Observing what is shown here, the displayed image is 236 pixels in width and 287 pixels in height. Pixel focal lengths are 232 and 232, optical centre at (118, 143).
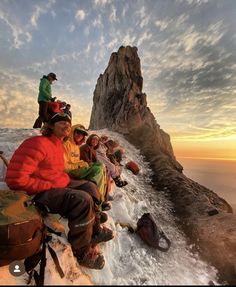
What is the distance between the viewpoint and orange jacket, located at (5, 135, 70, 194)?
153 inches

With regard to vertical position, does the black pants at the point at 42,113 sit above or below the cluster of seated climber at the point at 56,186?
above

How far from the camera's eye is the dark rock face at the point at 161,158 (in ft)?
23.0

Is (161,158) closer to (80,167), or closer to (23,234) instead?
(80,167)

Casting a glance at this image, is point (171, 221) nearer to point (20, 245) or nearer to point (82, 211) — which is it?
point (82, 211)

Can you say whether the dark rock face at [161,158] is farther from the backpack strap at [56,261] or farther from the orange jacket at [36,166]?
the orange jacket at [36,166]

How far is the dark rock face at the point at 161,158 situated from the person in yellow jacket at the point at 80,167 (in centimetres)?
322

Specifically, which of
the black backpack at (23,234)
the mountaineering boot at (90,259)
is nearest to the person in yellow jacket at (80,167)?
the mountaineering boot at (90,259)

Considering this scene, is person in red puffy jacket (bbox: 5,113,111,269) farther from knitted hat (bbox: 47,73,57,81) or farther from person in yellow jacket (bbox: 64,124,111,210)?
knitted hat (bbox: 47,73,57,81)

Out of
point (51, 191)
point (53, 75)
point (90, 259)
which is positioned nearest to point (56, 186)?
point (51, 191)

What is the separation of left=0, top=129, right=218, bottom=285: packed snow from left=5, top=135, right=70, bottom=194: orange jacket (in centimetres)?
104

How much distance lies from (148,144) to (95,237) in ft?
53.4

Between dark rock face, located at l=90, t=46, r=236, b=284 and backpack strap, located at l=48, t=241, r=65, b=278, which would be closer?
backpack strap, located at l=48, t=241, r=65, b=278

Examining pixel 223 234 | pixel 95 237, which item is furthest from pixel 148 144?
pixel 95 237

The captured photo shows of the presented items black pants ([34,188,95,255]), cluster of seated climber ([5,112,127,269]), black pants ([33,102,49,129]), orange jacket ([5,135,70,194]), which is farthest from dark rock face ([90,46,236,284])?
black pants ([33,102,49,129])
